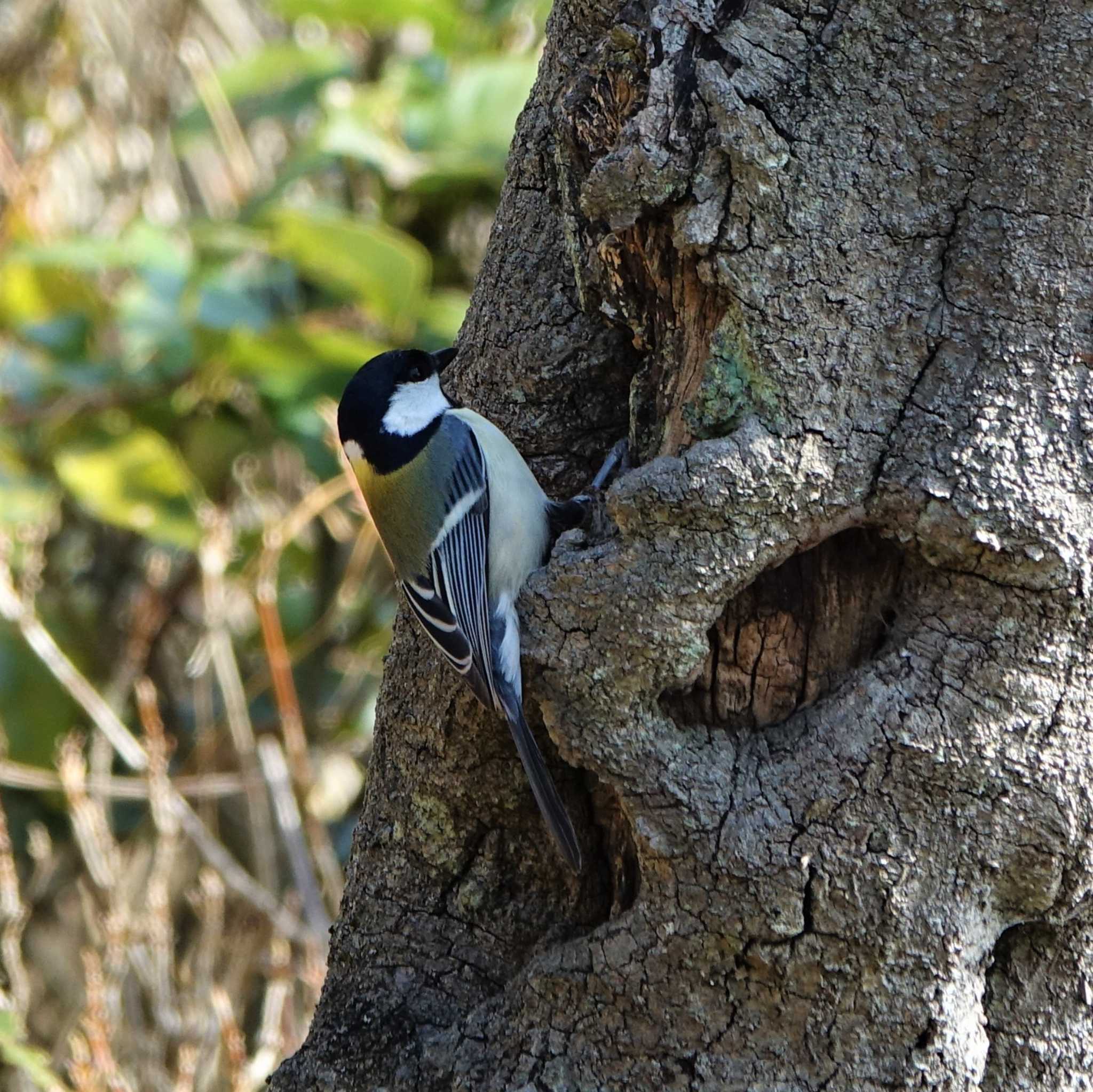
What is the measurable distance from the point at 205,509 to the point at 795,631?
6.33 feet

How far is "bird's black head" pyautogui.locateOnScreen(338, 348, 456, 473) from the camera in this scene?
222 cm

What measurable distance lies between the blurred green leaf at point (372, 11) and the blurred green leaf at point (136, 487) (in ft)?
3.99

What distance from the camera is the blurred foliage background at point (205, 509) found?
9.63 ft

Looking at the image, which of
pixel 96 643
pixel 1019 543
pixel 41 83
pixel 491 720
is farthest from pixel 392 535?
pixel 41 83

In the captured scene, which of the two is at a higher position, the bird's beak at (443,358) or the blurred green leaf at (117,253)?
the blurred green leaf at (117,253)

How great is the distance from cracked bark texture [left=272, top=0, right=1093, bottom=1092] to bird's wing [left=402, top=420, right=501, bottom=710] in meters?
0.21

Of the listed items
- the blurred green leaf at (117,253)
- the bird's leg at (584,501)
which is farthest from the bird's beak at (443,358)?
the blurred green leaf at (117,253)

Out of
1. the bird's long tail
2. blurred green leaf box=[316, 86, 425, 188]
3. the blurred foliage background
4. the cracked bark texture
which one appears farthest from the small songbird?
blurred green leaf box=[316, 86, 425, 188]

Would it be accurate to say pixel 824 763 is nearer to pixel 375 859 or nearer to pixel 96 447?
pixel 375 859

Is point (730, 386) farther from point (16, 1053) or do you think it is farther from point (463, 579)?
point (16, 1053)

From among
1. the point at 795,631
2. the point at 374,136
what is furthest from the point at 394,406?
the point at 374,136

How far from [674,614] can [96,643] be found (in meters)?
2.84

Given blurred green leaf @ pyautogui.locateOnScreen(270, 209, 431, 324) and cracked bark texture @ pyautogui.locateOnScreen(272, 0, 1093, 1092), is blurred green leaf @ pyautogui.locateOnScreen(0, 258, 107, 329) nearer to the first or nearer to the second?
blurred green leaf @ pyautogui.locateOnScreen(270, 209, 431, 324)

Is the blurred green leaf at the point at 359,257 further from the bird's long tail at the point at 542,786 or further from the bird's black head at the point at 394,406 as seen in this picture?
the bird's long tail at the point at 542,786
